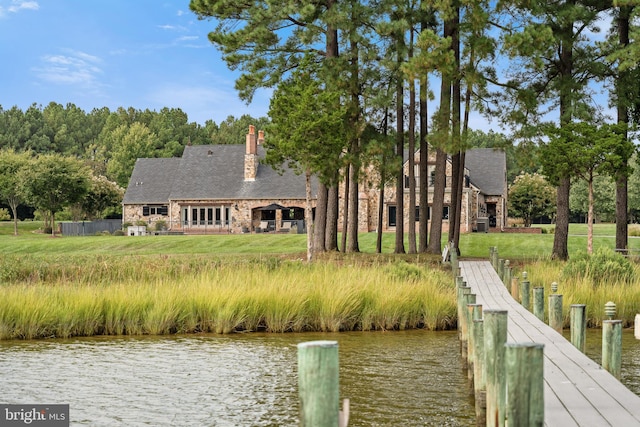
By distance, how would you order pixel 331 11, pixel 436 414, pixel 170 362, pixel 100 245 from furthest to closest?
pixel 100 245 → pixel 331 11 → pixel 170 362 → pixel 436 414

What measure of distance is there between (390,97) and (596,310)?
40.0 ft

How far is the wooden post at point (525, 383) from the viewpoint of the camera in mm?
5059

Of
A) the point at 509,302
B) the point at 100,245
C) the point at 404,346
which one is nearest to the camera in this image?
the point at 404,346

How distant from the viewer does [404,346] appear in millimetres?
13109

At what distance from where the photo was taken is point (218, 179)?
183 ft

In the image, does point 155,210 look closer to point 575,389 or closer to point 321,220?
point 321,220

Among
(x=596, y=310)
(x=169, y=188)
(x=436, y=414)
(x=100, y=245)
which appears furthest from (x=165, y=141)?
(x=436, y=414)

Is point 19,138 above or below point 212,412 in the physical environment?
above

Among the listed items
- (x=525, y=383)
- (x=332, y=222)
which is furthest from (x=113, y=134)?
(x=525, y=383)

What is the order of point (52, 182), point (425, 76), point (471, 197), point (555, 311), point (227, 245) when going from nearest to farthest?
1. point (555, 311)
2. point (425, 76)
3. point (227, 245)
4. point (471, 197)
5. point (52, 182)

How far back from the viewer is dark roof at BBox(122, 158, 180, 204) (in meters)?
56.3

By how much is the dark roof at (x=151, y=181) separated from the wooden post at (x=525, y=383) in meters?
52.1

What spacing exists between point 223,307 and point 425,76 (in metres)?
11.1

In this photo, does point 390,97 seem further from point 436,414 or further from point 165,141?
point 165,141
